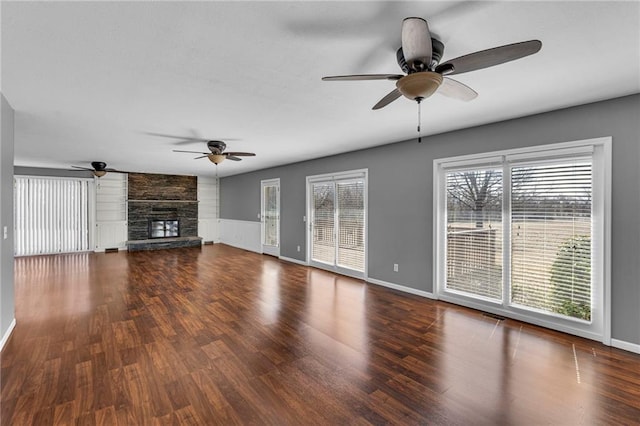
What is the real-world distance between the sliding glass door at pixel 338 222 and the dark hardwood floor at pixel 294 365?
4.32ft

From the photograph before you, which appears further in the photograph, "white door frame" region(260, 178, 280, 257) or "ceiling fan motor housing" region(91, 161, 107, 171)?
"white door frame" region(260, 178, 280, 257)

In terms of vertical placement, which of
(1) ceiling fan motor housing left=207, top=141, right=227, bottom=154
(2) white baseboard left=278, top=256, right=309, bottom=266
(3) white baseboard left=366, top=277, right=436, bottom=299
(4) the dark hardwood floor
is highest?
(1) ceiling fan motor housing left=207, top=141, right=227, bottom=154

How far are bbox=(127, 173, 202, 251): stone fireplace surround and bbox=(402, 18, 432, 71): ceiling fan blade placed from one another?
9.35 m

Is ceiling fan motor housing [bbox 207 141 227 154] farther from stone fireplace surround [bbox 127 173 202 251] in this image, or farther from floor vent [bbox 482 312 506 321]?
stone fireplace surround [bbox 127 173 202 251]

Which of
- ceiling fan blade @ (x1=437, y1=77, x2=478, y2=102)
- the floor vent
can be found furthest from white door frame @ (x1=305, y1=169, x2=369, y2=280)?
ceiling fan blade @ (x1=437, y1=77, x2=478, y2=102)

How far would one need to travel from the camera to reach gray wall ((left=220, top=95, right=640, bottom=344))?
9.18ft

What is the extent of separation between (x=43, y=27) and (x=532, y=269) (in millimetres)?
4791

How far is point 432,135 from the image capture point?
437cm

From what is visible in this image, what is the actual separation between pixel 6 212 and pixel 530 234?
18.5ft

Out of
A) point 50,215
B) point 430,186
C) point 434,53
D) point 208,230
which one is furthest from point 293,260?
point 50,215

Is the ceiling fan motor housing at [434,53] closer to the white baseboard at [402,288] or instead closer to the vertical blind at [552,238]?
the vertical blind at [552,238]

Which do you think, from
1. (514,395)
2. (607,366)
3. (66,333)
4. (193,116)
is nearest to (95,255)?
(66,333)

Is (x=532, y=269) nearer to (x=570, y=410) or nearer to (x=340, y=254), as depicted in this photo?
(x=570, y=410)

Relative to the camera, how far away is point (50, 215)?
8.07 meters
